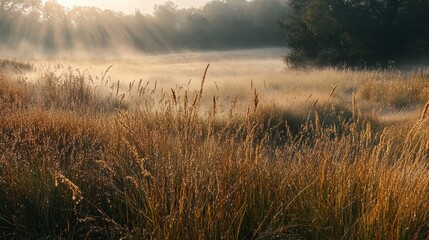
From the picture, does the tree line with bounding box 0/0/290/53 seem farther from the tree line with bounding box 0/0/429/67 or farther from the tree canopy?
the tree canopy

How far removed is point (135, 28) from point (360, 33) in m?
33.1

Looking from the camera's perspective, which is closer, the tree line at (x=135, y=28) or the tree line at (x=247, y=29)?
the tree line at (x=247, y=29)

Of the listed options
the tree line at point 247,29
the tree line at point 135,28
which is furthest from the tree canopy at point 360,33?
the tree line at point 135,28

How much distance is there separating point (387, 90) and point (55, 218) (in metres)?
8.77

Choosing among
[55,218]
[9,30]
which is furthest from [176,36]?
[55,218]

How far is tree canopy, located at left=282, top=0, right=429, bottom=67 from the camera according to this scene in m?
19.2

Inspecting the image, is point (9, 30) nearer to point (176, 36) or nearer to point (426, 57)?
point (176, 36)

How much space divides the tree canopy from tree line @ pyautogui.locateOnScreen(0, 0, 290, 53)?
2190 cm

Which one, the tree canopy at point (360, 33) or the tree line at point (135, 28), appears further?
the tree line at point (135, 28)

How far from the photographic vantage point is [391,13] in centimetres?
Result: 2023

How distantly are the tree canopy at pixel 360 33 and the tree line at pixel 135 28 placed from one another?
21902 millimetres

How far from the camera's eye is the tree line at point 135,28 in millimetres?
41469

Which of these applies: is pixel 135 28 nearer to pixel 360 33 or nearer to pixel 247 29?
pixel 247 29

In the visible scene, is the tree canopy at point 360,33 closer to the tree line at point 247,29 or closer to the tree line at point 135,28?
the tree line at point 247,29
